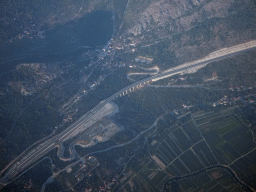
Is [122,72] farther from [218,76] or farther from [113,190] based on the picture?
[113,190]

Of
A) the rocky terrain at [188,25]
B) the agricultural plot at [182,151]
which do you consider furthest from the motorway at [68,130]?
the agricultural plot at [182,151]

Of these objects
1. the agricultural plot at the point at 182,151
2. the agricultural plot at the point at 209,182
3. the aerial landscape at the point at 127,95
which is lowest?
the agricultural plot at the point at 209,182

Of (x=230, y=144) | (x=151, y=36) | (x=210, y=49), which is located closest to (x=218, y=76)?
(x=210, y=49)

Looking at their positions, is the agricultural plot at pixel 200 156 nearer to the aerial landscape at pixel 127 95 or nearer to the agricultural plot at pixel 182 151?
the agricultural plot at pixel 182 151

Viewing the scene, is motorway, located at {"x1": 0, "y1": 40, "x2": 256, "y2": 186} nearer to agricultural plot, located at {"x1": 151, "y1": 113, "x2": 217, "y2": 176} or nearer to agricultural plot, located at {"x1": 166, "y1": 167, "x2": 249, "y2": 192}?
agricultural plot, located at {"x1": 151, "y1": 113, "x2": 217, "y2": 176}

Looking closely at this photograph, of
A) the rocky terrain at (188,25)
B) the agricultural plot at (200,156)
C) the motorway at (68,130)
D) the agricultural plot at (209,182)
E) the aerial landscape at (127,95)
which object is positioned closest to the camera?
the agricultural plot at (209,182)

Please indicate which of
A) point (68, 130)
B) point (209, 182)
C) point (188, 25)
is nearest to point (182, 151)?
point (209, 182)

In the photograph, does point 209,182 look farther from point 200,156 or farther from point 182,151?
point 182,151
